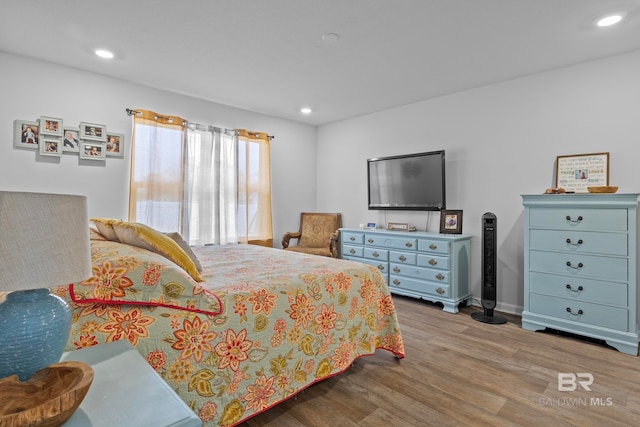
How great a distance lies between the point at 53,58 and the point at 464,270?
4.76m

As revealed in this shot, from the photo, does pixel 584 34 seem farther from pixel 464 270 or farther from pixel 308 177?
pixel 308 177

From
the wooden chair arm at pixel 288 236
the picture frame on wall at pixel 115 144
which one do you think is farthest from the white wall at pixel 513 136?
the picture frame on wall at pixel 115 144

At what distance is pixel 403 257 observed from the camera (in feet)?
13.3

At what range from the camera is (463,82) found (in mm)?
3719

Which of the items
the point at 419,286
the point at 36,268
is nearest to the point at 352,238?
the point at 419,286

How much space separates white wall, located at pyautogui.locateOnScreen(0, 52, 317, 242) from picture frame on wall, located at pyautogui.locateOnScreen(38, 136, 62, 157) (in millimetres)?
57

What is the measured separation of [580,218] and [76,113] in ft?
15.9

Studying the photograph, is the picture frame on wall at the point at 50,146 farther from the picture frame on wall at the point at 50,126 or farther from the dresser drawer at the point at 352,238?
the dresser drawer at the point at 352,238

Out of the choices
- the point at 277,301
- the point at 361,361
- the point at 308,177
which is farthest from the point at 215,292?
the point at 308,177

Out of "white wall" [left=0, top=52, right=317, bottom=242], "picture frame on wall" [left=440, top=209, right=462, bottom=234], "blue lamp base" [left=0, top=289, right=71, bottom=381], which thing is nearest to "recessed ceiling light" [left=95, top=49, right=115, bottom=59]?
"white wall" [left=0, top=52, right=317, bottom=242]

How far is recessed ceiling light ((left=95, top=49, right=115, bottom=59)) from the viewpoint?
9.80 ft

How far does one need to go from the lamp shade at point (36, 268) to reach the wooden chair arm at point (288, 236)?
13.3ft

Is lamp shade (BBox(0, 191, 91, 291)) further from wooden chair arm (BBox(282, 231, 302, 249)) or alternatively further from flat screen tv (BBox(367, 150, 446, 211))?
wooden chair arm (BBox(282, 231, 302, 249))

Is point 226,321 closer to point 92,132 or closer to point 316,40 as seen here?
point 316,40
